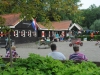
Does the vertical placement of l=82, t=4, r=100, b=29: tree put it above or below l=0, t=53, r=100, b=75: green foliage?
below

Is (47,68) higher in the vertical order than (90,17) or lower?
higher

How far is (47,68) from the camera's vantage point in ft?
16.7

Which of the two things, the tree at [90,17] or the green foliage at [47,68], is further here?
the tree at [90,17]

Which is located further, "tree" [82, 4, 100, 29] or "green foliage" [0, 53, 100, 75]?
"tree" [82, 4, 100, 29]

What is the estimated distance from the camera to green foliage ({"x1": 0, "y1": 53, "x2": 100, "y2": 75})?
4309mm

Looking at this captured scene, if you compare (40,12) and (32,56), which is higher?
(40,12)

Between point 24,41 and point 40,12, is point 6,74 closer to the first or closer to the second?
point 40,12

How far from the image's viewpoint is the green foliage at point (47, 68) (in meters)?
4.31

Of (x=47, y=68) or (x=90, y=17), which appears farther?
(x=90, y=17)

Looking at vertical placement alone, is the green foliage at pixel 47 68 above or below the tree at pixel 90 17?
above

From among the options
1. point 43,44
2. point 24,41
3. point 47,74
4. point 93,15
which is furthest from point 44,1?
point 93,15

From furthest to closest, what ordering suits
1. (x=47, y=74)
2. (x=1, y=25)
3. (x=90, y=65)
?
(x=1, y=25), (x=90, y=65), (x=47, y=74)

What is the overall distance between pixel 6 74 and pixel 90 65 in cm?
198

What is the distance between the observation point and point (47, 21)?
6.02 m
